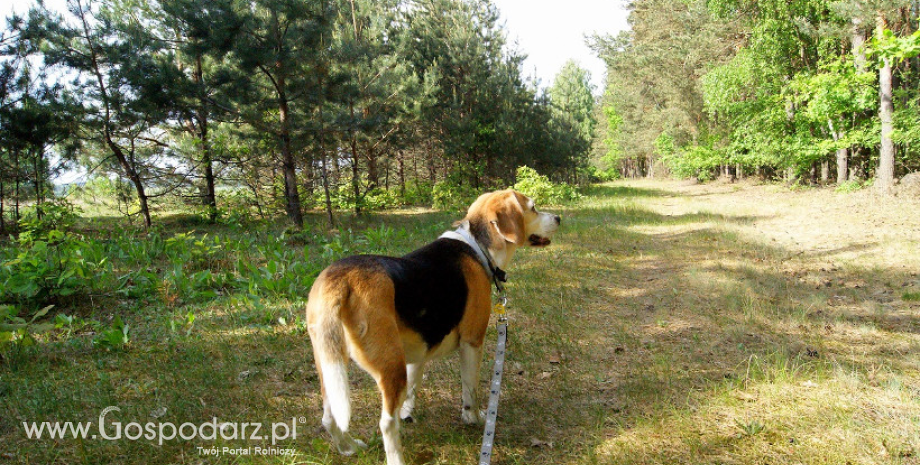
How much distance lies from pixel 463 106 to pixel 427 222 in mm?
8336

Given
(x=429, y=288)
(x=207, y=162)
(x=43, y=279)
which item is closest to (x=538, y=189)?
(x=207, y=162)

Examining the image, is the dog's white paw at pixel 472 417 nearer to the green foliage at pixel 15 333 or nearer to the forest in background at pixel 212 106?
the green foliage at pixel 15 333

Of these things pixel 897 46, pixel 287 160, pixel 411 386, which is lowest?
pixel 411 386

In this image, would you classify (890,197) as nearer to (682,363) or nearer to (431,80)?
(682,363)

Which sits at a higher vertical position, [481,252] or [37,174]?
[37,174]

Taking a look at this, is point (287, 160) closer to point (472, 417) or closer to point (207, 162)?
point (207, 162)

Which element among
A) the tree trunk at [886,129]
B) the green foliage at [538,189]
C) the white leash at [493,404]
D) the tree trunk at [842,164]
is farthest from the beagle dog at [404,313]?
the tree trunk at [842,164]

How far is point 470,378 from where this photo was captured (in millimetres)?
3264

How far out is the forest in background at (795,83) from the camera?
13.2 metres

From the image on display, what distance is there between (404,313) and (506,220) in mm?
1359

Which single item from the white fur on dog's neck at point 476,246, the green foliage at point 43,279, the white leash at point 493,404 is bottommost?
the white leash at point 493,404

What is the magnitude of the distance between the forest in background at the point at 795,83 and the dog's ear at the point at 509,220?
9232mm

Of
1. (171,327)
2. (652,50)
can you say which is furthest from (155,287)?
(652,50)

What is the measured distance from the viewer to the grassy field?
287 cm
